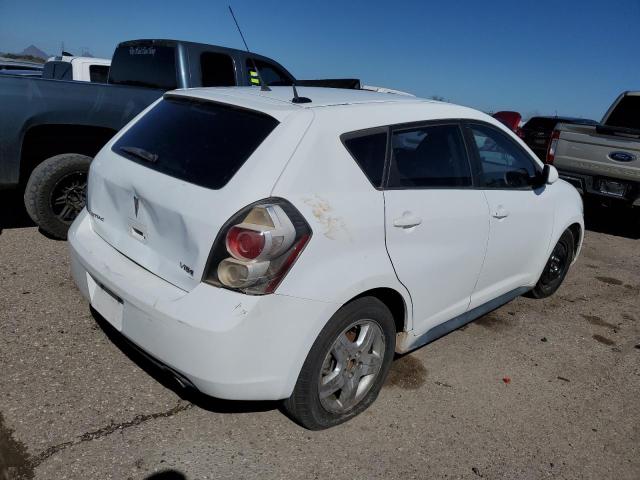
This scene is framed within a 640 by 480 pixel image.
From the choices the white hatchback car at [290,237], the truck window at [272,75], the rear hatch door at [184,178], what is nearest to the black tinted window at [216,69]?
the truck window at [272,75]

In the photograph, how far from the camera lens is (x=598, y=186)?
22.7 feet

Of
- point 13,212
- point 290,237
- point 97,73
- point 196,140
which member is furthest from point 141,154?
point 97,73

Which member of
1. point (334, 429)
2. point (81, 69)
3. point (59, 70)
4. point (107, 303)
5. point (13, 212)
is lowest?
point (13, 212)

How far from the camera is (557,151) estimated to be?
7.27 meters

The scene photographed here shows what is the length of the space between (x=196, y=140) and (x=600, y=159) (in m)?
6.00

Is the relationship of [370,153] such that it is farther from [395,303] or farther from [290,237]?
[395,303]

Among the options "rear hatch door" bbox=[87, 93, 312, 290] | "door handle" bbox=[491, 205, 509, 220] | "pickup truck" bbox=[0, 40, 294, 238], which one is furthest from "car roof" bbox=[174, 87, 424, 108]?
"pickup truck" bbox=[0, 40, 294, 238]

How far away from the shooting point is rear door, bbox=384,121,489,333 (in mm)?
2639

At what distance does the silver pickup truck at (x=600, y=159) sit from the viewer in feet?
21.5

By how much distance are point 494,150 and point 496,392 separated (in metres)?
1.59

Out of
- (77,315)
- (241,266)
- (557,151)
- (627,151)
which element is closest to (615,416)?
(241,266)

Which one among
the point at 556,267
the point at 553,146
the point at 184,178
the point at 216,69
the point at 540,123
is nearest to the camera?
the point at 184,178

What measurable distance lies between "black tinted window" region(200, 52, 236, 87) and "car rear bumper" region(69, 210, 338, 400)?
4088 millimetres

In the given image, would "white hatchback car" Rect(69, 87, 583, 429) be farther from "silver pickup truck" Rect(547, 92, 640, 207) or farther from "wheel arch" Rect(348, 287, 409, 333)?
"silver pickup truck" Rect(547, 92, 640, 207)
